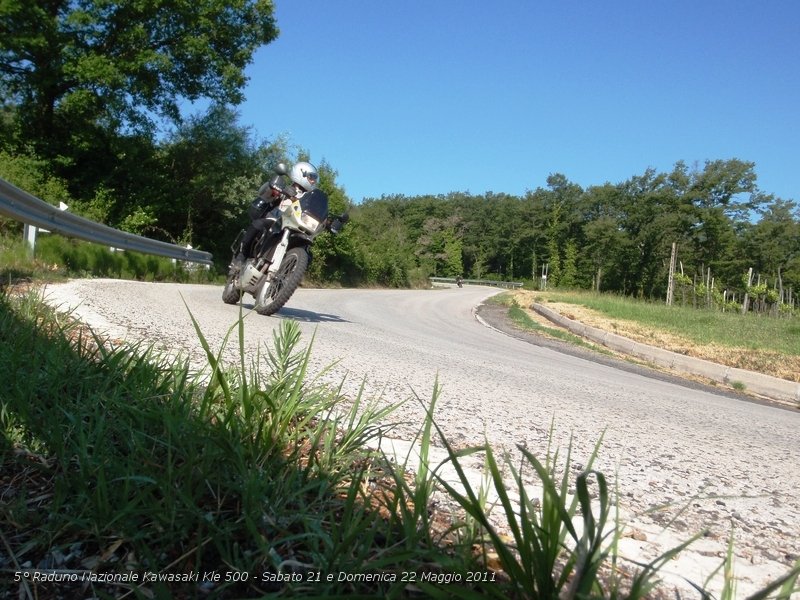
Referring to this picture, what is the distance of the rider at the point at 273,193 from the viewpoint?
749 cm

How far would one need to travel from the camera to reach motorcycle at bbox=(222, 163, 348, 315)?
708 centimetres

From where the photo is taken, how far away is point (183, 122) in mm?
24016

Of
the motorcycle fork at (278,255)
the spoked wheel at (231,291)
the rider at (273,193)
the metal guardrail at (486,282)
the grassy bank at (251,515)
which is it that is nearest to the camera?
the grassy bank at (251,515)

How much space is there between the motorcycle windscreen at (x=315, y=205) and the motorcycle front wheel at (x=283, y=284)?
0.49 meters

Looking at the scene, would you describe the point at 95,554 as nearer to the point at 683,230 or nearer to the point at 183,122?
the point at 183,122

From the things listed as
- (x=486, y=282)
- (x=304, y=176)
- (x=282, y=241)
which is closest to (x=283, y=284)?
(x=282, y=241)

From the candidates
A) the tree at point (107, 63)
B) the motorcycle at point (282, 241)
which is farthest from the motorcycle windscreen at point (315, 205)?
the tree at point (107, 63)

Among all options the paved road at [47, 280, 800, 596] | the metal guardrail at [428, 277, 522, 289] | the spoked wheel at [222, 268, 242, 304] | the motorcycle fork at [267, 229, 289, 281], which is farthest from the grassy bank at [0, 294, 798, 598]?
the metal guardrail at [428, 277, 522, 289]

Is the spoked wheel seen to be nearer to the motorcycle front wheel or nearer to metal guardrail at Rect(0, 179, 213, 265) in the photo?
the motorcycle front wheel

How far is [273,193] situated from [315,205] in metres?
0.67

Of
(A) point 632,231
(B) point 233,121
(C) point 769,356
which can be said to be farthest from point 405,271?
(A) point 632,231

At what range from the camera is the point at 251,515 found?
4.39 feet

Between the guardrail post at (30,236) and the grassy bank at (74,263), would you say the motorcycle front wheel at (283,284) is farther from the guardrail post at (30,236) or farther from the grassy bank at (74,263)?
the guardrail post at (30,236)

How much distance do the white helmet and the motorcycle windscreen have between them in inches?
6.5
